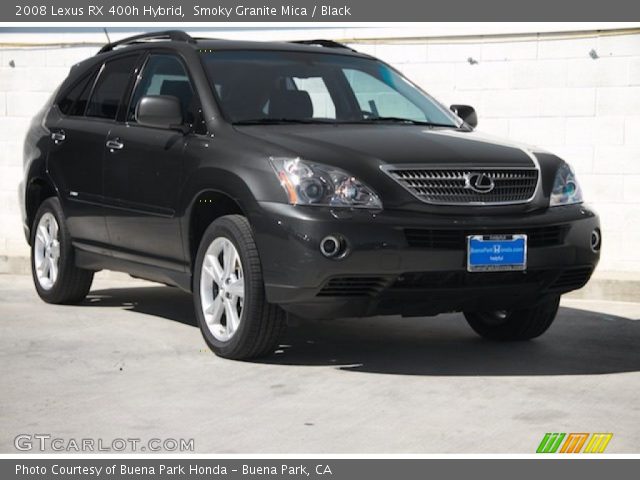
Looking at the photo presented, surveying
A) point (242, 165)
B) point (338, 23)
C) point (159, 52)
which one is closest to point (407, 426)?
point (242, 165)

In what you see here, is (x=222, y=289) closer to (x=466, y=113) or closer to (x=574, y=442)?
(x=466, y=113)

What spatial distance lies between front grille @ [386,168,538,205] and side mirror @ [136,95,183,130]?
1.51 m

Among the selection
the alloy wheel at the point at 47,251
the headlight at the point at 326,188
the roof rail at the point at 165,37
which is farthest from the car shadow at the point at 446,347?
the roof rail at the point at 165,37

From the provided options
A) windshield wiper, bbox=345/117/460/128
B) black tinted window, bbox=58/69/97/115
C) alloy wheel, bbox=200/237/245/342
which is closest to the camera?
alloy wheel, bbox=200/237/245/342

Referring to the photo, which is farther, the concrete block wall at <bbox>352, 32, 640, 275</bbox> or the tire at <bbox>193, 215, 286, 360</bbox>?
the concrete block wall at <bbox>352, 32, 640, 275</bbox>

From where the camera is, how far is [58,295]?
951 centimetres

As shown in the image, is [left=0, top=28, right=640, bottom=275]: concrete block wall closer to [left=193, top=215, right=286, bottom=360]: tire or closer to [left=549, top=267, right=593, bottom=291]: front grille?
[left=549, top=267, right=593, bottom=291]: front grille

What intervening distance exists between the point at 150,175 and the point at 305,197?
1603 mm

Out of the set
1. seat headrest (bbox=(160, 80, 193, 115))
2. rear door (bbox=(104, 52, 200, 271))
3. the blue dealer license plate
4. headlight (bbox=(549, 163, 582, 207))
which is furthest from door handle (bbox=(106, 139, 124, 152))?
headlight (bbox=(549, 163, 582, 207))

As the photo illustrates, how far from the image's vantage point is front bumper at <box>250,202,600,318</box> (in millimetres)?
6672

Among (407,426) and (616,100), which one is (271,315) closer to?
(407,426)

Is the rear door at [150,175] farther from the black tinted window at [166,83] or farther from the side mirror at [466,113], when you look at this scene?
the side mirror at [466,113]

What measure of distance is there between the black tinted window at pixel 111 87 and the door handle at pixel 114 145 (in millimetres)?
289

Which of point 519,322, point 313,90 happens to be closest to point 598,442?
point 519,322
